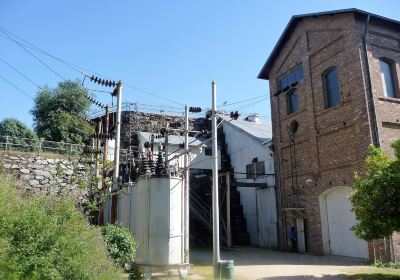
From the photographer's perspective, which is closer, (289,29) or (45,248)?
(45,248)

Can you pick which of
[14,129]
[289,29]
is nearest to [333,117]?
[289,29]

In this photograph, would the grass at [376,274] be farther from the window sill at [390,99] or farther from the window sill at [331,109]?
the window sill at [331,109]

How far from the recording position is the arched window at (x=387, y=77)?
57.6 feet

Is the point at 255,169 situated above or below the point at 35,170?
above

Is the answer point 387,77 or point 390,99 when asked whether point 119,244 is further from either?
point 387,77

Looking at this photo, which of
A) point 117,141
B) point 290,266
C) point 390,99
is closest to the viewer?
point 290,266

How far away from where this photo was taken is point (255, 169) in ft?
83.6

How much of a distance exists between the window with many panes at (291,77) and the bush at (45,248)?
16.0 m

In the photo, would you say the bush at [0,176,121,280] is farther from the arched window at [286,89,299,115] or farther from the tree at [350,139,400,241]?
the arched window at [286,89,299,115]

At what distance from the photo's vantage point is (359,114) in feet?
54.3

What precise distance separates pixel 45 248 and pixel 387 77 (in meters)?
16.7

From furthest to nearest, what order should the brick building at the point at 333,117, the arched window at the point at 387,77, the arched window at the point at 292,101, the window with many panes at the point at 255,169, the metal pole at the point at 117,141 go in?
the window with many panes at the point at 255,169 < the arched window at the point at 292,101 < the arched window at the point at 387,77 < the brick building at the point at 333,117 < the metal pole at the point at 117,141

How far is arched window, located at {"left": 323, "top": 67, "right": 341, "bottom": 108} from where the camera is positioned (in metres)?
18.5

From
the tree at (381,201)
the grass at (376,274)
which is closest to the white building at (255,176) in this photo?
the grass at (376,274)
